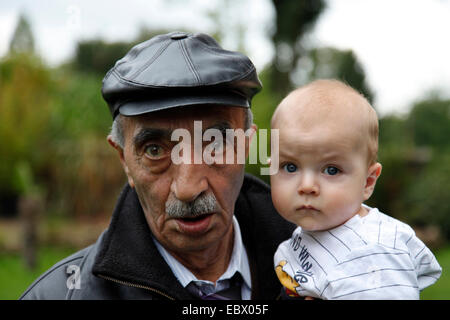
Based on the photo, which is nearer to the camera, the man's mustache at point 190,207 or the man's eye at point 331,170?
the man's eye at point 331,170

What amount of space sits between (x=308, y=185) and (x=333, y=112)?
0.33m

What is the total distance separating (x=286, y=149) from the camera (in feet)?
6.65

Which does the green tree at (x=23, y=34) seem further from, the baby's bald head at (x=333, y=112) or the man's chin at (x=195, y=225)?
the baby's bald head at (x=333, y=112)

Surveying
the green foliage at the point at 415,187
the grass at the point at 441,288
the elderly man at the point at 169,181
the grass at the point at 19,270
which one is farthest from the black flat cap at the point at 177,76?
the green foliage at the point at 415,187

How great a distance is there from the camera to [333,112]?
1964mm

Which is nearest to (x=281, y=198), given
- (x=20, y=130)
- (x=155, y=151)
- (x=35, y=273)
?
(x=155, y=151)

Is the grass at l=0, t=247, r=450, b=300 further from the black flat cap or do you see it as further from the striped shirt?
the striped shirt

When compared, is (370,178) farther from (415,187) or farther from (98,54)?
(98,54)

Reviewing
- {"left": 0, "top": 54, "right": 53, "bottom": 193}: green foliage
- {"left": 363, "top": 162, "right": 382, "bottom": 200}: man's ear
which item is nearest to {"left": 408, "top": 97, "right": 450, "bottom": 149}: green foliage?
{"left": 0, "top": 54, "right": 53, "bottom": 193}: green foliage

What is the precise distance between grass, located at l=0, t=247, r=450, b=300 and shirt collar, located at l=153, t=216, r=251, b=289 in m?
5.80

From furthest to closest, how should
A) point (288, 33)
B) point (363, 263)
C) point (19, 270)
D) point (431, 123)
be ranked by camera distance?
point (288, 33), point (431, 123), point (19, 270), point (363, 263)

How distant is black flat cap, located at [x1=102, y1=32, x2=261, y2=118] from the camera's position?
2.09 metres

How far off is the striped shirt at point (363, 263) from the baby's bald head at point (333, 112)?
1.07 feet

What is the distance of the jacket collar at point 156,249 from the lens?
219 cm
